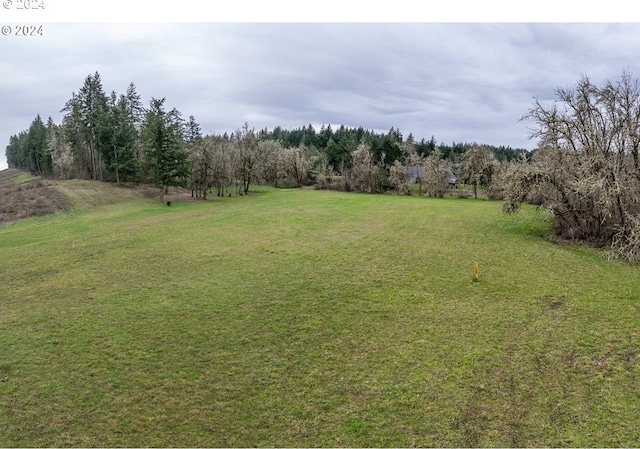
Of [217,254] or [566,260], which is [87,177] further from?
[566,260]

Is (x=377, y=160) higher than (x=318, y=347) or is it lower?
higher

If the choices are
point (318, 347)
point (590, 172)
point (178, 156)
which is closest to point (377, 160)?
point (178, 156)

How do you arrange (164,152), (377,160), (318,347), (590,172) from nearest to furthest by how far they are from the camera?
(318,347) < (590,172) < (164,152) < (377,160)

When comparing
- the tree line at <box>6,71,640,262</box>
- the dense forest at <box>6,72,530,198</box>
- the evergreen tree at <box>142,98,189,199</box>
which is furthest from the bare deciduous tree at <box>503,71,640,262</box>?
the evergreen tree at <box>142,98,189,199</box>

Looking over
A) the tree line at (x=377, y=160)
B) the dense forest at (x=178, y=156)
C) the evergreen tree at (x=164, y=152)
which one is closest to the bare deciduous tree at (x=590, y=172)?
the tree line at (x=377, y=160)

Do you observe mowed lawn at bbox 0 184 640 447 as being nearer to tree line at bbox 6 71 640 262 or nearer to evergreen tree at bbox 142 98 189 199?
tree line at bbox 6 71 640 262

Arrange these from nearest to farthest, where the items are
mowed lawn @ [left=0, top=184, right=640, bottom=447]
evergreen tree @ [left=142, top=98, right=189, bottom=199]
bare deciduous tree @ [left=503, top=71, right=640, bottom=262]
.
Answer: mowed lawn @ [left=0, top=184, right=640, bottom=447], bare deciduous tree @ [left=503, top=71, right=640, bottom=262], evergreen tree @ [left=142, top=98, right=189, bottom=199]

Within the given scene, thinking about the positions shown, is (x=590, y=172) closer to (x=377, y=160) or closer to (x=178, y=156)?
(x=178, y=156)
